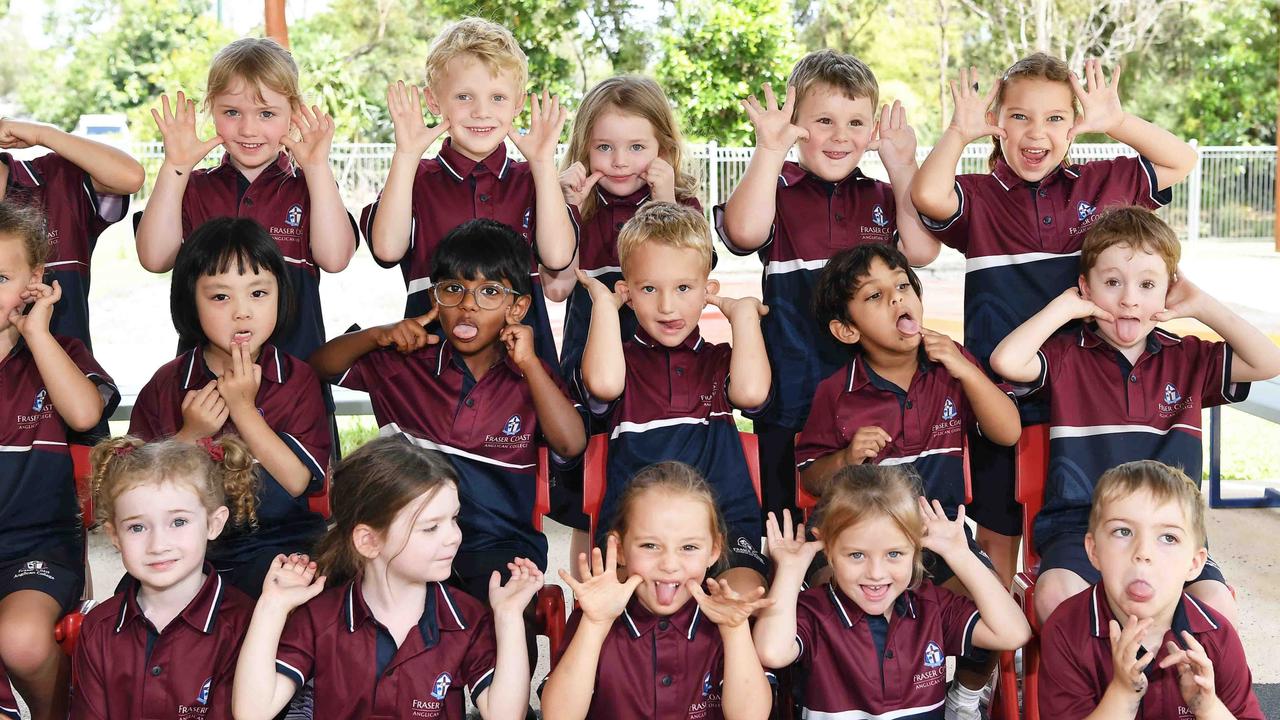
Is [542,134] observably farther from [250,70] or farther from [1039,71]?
[1039,71]

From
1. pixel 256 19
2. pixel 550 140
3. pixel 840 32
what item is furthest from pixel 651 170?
pixel 840 32

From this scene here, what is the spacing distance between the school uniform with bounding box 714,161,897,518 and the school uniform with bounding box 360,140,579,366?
566mm

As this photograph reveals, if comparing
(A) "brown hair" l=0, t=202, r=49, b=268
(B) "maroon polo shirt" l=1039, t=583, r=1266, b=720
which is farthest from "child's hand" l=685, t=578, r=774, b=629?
(A) "brown hair" l=0, t=202, r=49, b=268

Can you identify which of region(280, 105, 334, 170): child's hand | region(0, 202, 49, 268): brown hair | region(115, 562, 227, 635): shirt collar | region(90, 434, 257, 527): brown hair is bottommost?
region(115, 562, 227, 635): shirt collar

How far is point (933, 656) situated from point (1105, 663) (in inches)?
13.7

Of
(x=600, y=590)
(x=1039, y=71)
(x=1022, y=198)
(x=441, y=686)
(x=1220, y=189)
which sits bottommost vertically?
(x=441, y=686)

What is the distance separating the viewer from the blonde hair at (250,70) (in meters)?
3.54

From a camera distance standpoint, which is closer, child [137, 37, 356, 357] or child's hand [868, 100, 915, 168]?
child [137, 37, 356, 357]

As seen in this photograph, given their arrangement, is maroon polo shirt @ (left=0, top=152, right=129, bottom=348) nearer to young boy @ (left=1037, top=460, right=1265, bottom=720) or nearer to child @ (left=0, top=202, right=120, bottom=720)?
child @ (left=0, top=202, right=120, bottom=720)

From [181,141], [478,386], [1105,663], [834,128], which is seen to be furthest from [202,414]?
[1105,663]

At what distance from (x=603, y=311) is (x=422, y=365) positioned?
49 cm

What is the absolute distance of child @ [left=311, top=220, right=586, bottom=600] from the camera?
312 cm

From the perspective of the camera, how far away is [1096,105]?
3.46 m

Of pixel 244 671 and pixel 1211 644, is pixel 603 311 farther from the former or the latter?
pixel 1211 644
